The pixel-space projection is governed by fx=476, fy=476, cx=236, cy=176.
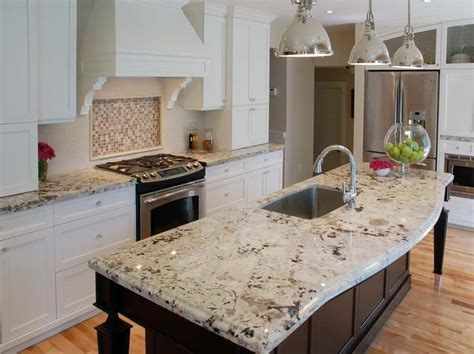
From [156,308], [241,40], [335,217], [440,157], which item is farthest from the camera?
[440,157]

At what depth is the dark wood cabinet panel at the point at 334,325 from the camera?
234cm

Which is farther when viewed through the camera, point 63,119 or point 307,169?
point 307,169

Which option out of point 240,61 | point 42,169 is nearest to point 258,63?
point 240,61

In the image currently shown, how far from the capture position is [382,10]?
16.2 ft

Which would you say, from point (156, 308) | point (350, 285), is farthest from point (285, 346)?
point (156, 308)

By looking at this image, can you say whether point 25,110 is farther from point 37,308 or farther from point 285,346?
point 285,346

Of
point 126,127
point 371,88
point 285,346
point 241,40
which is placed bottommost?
point 285,346

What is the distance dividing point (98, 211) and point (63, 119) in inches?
28.2

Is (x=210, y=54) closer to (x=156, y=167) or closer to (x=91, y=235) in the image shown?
(x=156, y=167)

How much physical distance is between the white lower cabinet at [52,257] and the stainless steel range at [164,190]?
0.13 metres

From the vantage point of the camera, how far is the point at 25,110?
3.06 m

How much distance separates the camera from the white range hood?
12.0 ft

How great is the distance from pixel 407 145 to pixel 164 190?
2.01 meters

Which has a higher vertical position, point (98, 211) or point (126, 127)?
point (126, 127)
